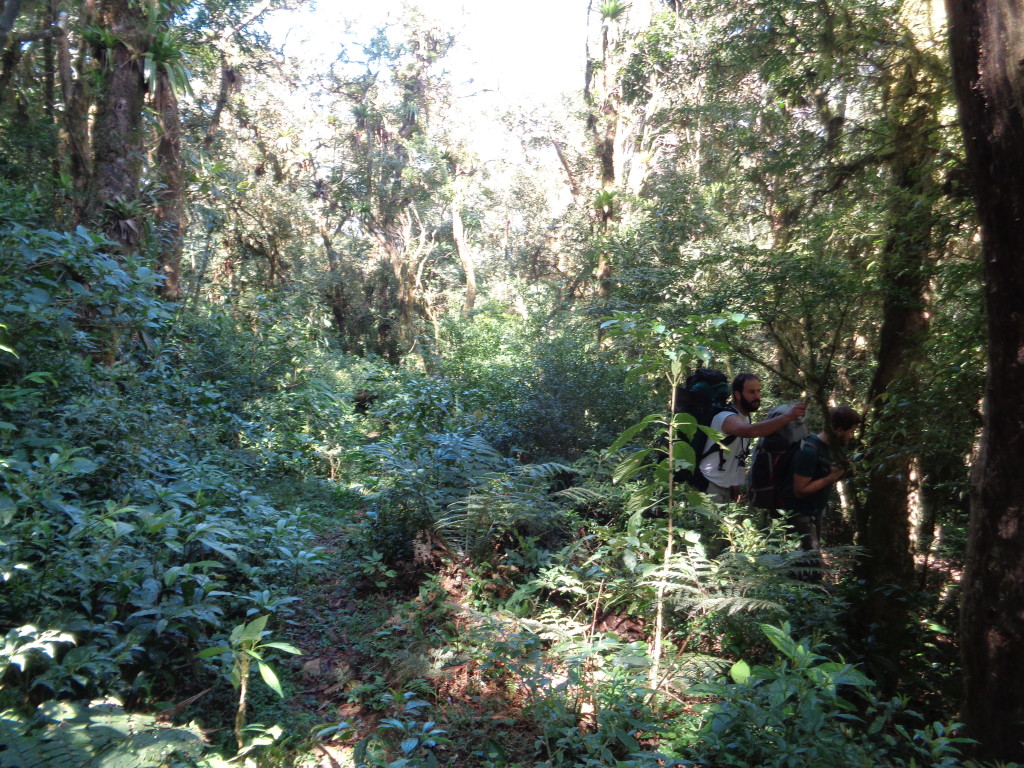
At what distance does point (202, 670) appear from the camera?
349 centimetres

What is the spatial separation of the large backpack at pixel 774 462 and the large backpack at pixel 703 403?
34cm

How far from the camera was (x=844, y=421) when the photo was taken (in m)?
5.00

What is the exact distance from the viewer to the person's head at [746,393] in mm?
5074

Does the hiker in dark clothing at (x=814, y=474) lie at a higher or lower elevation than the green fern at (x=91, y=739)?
higher

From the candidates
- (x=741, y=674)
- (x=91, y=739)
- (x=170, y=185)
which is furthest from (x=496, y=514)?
(x=170, y=185)

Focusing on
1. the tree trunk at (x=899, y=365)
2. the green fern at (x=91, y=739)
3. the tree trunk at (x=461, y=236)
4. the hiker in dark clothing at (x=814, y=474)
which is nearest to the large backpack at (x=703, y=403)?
the hiker in dark clothing at (x=814, y=474)

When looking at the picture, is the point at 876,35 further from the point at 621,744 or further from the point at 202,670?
the point at 202,670

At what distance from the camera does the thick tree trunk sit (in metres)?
2.96

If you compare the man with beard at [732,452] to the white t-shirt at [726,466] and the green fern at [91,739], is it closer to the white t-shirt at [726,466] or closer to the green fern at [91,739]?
the white t-shirt at [726,466]

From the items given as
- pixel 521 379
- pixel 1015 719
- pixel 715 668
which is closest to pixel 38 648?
pixel 715 668

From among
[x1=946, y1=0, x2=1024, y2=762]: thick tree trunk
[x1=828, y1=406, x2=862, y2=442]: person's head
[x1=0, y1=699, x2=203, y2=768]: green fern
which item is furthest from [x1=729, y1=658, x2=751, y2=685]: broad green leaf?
[x1=828, y1=406, x2=862, y2=442]: person's head

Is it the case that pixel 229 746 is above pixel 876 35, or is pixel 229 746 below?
below

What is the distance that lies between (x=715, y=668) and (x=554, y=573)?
1.34 meters

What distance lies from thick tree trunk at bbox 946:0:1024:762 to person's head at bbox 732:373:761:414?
197 centimetres
